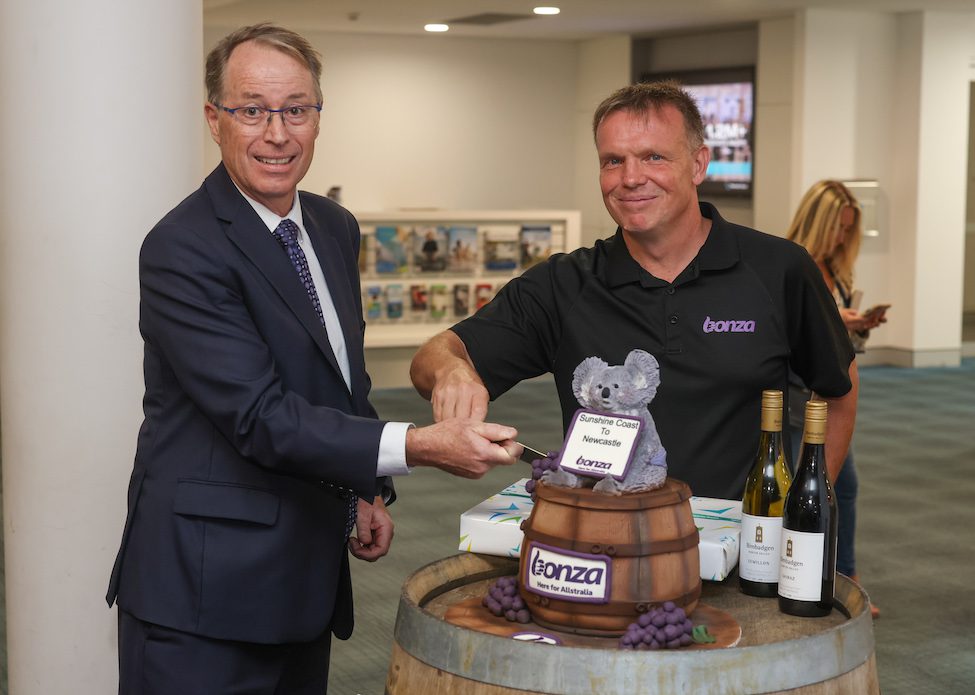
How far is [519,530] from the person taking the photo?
1.91 m

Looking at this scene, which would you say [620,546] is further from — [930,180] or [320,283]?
[930,180]

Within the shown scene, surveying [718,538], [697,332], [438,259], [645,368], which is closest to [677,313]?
[697,332]

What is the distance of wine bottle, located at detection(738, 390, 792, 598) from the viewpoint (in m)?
1.83

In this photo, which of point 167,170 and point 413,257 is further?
point 413,257

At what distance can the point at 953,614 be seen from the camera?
4945 mm

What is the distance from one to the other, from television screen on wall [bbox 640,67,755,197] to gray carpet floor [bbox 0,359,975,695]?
3696 millimetres

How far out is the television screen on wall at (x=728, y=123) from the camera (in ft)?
42.7

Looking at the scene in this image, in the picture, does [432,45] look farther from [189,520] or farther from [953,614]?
[189,520]

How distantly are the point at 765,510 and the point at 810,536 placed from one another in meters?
0.30

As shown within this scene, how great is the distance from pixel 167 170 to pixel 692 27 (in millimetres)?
11109

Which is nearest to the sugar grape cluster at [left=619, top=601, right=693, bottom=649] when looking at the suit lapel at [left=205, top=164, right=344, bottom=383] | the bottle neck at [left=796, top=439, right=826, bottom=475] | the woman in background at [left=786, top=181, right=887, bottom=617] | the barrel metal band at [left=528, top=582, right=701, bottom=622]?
the barrel metal band at [left=528, top=582, right=701, bottom=622]

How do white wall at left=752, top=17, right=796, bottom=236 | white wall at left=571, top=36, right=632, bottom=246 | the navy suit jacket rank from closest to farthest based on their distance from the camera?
the navy suit jacket → white wall at left=752, top=17, right=796, bottom=236 → white wall at left=571, top=36, right=632, bottom=246

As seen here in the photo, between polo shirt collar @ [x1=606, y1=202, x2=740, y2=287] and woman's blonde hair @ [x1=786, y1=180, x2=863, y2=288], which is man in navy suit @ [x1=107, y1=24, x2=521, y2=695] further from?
woman's blonde hair @ [x1=786, y1=180, x2=863, y2=288]

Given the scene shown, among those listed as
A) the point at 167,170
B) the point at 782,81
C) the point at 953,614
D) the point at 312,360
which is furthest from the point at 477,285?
the point at 312,360
